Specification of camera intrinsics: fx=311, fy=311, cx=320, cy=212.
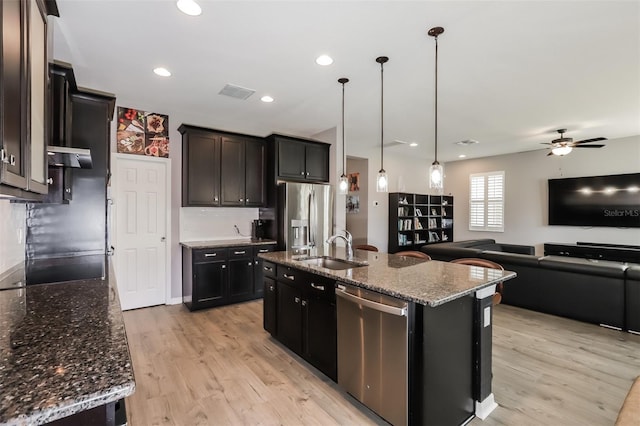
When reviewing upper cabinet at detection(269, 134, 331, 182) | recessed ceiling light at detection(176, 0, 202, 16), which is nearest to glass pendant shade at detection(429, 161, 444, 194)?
recessed ceiling light at detection(176, 0, 202, 16)

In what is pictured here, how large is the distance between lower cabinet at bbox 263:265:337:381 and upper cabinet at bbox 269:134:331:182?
2204mm

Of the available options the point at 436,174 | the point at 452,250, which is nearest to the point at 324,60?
the point at 436,174

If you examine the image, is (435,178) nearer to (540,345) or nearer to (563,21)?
(563,21)

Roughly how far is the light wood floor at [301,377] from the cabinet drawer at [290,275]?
0.75 m

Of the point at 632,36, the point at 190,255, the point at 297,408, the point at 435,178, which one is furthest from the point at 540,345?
the point at 190,255

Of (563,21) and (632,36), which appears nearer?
(563,21)

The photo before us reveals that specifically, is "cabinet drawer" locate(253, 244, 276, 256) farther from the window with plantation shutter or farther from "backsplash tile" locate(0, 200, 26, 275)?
the window with plantation shutter

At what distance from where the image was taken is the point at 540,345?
3.17 m

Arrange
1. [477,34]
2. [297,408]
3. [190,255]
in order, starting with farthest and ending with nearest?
[190,255] < [477,34] < [297,408]

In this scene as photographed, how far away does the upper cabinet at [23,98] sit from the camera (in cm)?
103

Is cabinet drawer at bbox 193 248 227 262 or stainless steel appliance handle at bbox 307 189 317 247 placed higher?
stainless steel appliance handle at bbox 307 189 317 247

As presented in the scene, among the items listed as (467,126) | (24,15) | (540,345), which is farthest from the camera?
(467,126)

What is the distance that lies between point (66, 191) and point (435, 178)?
2.99 metres

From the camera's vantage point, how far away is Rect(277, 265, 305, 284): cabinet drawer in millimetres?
2729
